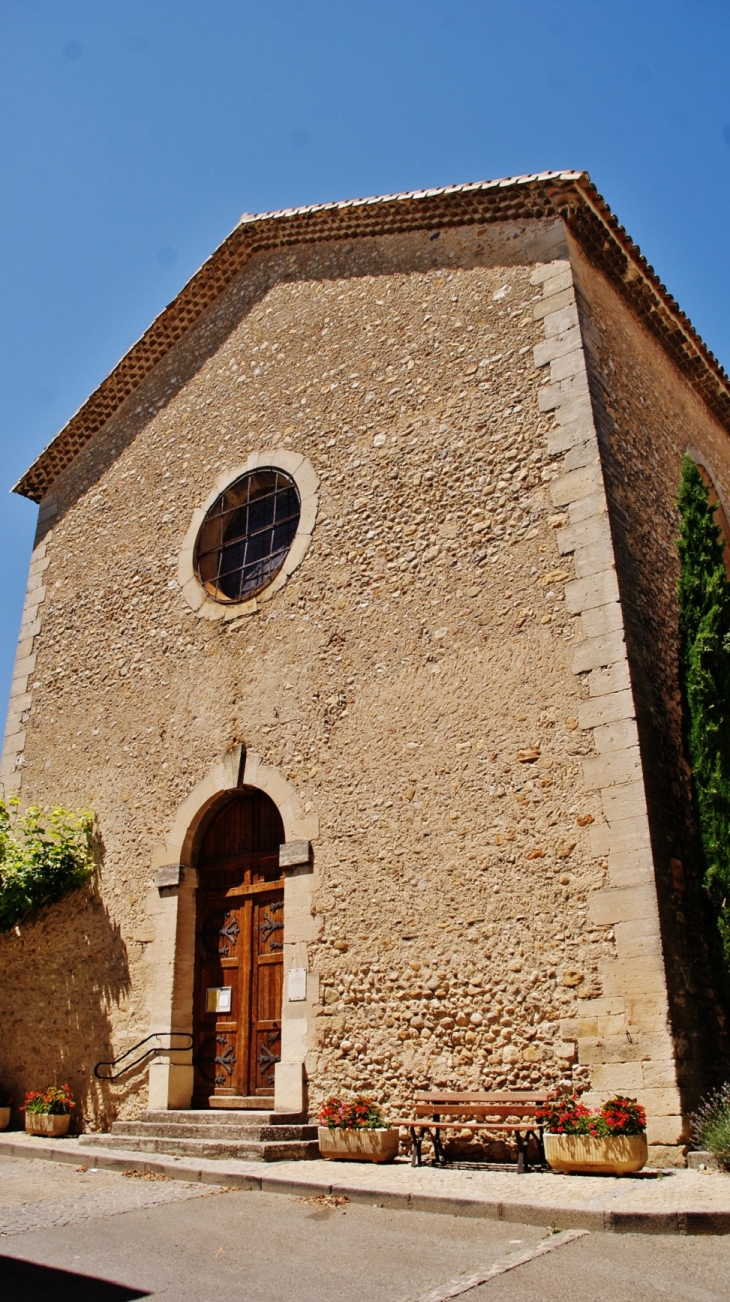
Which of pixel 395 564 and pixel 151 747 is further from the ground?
pixel 395 564

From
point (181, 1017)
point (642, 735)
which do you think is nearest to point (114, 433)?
point (181, 1017)

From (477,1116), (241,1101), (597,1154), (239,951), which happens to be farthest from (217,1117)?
(597,1154)

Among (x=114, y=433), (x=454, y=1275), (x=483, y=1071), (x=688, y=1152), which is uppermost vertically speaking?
(x=114, y=433)

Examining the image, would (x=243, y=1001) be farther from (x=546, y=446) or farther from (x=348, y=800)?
(x=546, y=446)

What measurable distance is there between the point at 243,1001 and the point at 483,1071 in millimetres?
2643

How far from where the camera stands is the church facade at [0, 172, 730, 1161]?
6816mm

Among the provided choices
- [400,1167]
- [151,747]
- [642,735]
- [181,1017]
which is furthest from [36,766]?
[642,735]

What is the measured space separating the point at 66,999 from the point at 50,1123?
117cm

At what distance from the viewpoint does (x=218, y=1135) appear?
7.34m

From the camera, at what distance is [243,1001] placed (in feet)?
28.0

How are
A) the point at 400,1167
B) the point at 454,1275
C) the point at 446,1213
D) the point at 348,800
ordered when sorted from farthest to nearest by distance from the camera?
the point at 348,800
the point at 400,1167
the point at 446,1213
the point at 454,1275

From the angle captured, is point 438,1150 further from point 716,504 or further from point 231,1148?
point 716,504

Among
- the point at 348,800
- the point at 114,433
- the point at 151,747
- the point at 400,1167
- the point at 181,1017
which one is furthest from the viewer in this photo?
the point at 114,433

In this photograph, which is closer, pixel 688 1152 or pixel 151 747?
pixel 688 1152
